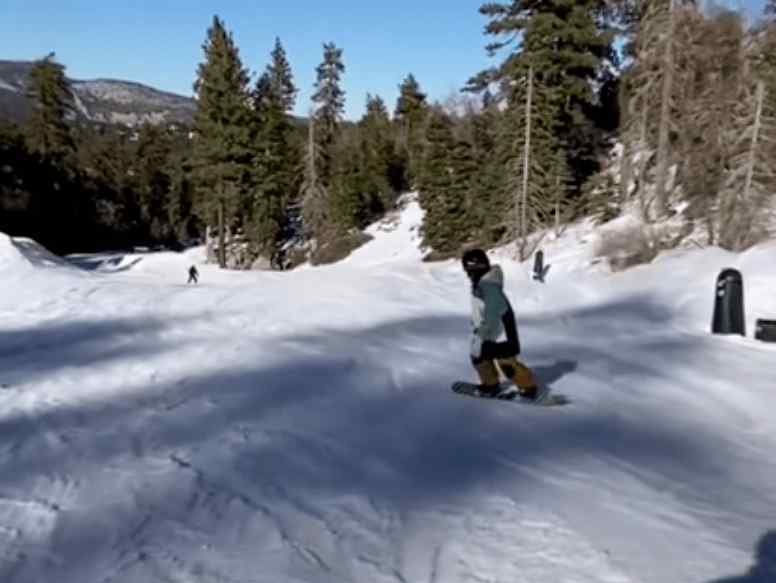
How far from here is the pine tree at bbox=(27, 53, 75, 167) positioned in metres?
60.2

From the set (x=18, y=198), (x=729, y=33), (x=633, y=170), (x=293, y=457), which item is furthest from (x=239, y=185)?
(x=293, y=457)

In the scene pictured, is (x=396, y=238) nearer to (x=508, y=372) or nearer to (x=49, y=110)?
(x=49, y=110)

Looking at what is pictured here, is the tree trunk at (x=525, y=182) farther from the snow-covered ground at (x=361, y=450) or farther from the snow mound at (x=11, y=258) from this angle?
the snow mound at (x=11, y=258)

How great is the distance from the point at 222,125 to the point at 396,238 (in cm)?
1400

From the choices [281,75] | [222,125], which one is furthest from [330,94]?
[222,125]

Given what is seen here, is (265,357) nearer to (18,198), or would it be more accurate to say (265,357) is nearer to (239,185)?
(239,185)

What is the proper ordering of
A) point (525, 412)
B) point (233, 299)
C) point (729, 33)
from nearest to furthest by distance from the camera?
point (525, 412)
point (233, 299)
point (729, 33)

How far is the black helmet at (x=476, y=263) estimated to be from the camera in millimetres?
6289

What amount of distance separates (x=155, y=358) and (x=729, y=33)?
25.2m

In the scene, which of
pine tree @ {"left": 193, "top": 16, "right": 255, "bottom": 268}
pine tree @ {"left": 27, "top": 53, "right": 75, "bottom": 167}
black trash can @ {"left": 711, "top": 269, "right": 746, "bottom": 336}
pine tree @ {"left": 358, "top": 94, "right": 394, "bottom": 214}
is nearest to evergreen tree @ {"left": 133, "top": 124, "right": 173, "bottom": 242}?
pine tree @ {"left": 27, "top": 53, "right": 75, "bottom": 167}

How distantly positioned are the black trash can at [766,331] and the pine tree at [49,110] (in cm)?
6041

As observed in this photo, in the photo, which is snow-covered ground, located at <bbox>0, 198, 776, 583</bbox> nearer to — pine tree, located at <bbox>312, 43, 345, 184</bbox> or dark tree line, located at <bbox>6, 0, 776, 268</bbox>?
dark tree line, located at <bbox>6, 0, 776, 268</bbox>

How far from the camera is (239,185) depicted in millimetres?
46719

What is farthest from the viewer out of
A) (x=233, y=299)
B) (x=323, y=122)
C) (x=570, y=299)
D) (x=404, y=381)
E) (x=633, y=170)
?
(x=323, y=122)
